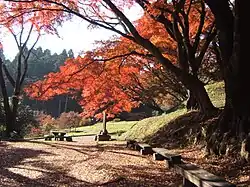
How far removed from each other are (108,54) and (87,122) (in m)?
28.7

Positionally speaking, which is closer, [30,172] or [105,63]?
[30,172]

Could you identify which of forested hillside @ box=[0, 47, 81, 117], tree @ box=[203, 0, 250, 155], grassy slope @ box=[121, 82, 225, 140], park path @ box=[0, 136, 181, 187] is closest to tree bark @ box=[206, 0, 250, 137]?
tree @ box=[203, 0, 250, 155]

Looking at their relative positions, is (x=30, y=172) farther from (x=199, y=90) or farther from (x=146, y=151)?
(x=199, y=90)

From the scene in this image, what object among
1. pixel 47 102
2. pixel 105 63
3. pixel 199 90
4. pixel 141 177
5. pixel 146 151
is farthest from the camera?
pixel 47 102

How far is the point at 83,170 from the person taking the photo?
27.2 feet

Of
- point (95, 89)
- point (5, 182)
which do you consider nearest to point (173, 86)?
point (95, 89)

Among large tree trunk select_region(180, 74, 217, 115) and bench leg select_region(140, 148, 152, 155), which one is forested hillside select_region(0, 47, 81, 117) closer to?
large tree trunk select_region(180, 74, 217, 115)

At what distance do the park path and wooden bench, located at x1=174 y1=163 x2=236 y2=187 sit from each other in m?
0.67

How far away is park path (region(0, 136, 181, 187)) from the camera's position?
22.5ft

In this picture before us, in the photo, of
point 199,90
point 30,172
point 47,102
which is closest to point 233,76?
point 199,90

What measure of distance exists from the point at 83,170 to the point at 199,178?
392 cm

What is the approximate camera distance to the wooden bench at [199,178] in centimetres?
456

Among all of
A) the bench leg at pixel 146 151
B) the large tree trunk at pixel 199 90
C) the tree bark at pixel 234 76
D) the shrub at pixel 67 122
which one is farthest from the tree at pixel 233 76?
the shrub at pixel 67 122

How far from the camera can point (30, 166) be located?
8859 millimetres
